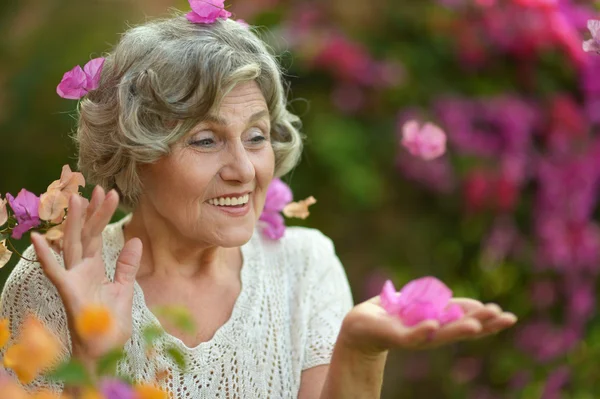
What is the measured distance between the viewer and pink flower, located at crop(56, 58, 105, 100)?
76.0 inches

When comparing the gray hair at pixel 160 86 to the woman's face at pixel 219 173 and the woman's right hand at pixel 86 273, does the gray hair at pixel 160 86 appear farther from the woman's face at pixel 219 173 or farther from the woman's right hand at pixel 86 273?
the woman's right hand at pixel 86 273

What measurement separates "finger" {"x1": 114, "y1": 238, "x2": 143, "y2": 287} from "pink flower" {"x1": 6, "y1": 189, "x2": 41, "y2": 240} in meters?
0.20

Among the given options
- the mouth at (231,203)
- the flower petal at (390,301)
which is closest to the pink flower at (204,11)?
the mouth at (231,203)

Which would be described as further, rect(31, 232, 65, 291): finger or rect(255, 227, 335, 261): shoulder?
rect(255, 227, 335, 261): shoulder

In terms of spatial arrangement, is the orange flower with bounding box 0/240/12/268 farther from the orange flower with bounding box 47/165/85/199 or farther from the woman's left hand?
the woman's left hand

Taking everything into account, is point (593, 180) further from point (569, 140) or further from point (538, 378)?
point (538, 378)

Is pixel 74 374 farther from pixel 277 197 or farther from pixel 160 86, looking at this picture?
pixel 277 197

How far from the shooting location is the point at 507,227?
394 centimetres

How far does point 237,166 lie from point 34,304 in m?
0.59

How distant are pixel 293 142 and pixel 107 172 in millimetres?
510

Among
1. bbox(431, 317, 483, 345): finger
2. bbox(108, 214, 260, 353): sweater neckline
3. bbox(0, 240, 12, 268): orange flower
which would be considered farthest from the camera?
bbox(108, 214, 260, 353): sweater neckline

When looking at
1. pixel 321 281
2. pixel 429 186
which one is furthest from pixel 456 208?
pixel 321 281

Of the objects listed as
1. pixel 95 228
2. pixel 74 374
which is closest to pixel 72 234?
pixel 95 228

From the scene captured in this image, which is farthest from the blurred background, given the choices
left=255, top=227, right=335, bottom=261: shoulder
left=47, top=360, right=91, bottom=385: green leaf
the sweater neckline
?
left=47, top=360, right=91, bottom=385: green leaf
